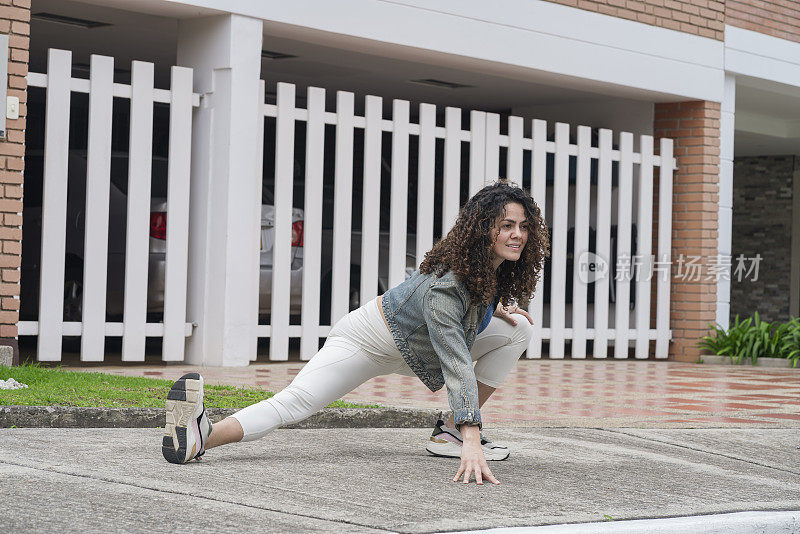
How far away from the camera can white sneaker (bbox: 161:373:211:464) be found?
3.95 m

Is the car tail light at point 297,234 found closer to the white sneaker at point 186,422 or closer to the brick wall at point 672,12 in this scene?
the brick wall at point 672,12

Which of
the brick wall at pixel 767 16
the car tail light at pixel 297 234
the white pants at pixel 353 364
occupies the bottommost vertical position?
the white pants at pixel 353 364

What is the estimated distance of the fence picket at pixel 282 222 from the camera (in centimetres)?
912

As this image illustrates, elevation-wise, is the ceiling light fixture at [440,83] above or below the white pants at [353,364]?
above

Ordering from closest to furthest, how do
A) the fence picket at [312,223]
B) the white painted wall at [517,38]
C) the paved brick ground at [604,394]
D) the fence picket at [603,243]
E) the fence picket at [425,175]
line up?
the paved brick ground at [604,394] < the white painted wall at [517,38] < the fence picket at [312,223] < the fence picket at [425,175] < the fence picket at [603,243]

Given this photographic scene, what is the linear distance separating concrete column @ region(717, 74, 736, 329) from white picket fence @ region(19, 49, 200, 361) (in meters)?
5.98

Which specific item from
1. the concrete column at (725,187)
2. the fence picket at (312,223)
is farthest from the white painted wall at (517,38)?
the fence picket at (312,223)

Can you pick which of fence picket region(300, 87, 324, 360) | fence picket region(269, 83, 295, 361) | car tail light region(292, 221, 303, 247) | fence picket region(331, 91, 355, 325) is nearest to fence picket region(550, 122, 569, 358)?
fence picket region(331, 91, 355, 325)

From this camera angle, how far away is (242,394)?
5.89 metres

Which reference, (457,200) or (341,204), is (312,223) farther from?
(457,200)

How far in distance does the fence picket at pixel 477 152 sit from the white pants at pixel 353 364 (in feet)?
19.8

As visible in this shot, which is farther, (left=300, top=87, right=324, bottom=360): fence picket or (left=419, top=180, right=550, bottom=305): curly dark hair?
(left=300, top=87, right=324, bottom=360): fence picket

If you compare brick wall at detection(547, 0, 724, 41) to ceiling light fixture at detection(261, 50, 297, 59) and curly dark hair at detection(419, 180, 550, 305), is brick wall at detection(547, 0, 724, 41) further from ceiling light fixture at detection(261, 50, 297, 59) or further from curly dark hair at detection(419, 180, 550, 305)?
curly dark hair at detection(419, 180, 550, 305)

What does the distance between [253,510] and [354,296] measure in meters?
6.59
